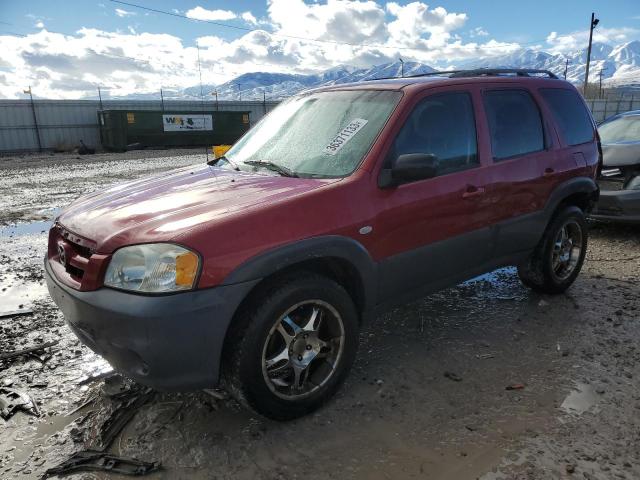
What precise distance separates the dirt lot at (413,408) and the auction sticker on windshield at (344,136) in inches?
57.3

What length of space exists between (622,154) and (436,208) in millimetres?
4508

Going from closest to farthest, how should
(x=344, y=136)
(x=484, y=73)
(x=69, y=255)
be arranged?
(x=69, y=255)
(x=344, y=136)
(x=484, y=73)

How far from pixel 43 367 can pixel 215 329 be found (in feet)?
5.87

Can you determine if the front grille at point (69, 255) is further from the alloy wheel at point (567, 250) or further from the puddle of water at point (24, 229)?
the puddle of water at point (24, 229)

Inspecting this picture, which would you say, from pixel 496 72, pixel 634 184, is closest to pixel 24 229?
pixel 496 72

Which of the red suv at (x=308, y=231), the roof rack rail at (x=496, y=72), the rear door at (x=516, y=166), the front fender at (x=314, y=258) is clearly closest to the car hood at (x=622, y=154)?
the roof rack rail at (x=496, y=72)

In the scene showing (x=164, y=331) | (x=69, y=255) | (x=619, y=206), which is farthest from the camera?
(x=619, y=206)

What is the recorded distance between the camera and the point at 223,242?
7.74ft

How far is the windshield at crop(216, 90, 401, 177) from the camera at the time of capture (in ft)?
10.0

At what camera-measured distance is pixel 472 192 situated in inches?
136

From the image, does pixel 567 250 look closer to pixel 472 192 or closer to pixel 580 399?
pixel 472 192

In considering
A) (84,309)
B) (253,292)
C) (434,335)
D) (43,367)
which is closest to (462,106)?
(434,335)

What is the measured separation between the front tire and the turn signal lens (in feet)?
1.12

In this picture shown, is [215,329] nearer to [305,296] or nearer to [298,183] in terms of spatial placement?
[305,296]
